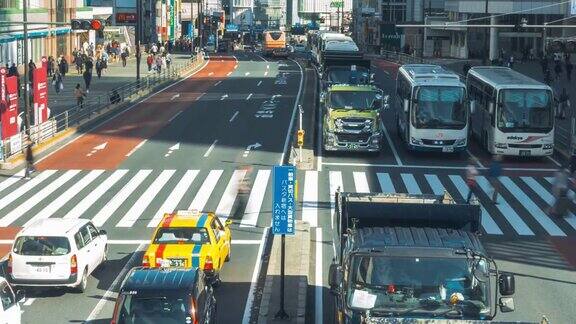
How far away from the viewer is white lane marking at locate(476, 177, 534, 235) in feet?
98.3

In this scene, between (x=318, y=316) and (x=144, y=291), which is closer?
(x=144, y=291)

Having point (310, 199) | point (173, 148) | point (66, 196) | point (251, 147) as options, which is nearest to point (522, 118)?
point (251, 147)

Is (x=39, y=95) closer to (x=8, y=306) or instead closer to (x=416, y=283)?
(x=8, y=306)

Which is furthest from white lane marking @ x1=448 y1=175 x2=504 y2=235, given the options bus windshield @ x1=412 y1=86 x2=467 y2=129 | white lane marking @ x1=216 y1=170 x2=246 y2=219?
white lane marking @ x1=216 y1=170 x2=246 y2=219

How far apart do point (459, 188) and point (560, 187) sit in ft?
18.5

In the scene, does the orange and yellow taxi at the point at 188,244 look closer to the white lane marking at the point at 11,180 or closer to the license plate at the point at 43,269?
the license plate at the point at 43,269

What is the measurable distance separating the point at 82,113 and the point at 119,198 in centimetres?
2105

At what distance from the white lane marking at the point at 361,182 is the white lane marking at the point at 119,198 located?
24.7 ft

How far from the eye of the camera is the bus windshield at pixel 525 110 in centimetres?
4109

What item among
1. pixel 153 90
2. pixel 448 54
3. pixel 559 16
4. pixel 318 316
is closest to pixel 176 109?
pixel 153 90

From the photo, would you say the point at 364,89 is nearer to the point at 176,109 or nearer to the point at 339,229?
the point at 176,109

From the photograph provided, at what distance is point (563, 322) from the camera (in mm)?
20125

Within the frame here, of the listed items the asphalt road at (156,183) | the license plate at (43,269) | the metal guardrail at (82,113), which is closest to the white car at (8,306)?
the asphalt road at (156,183)

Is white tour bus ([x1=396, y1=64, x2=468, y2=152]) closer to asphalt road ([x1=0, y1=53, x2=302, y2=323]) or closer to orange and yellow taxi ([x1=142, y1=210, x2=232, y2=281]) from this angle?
asphalt road ([x1=0, y1=53, x2=302, y2=323])
